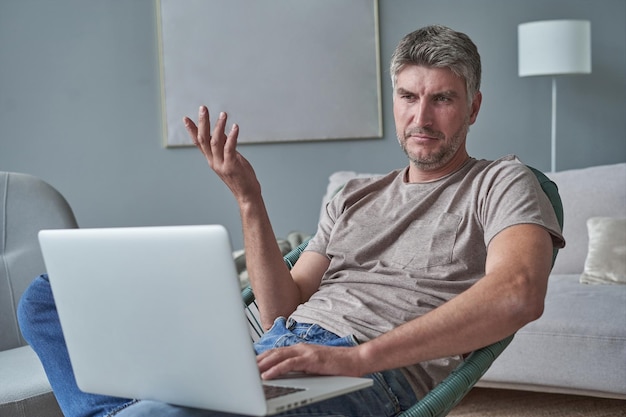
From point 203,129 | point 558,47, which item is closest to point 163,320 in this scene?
point 203,129

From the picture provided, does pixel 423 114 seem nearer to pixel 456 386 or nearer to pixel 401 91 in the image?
pixel 401 91

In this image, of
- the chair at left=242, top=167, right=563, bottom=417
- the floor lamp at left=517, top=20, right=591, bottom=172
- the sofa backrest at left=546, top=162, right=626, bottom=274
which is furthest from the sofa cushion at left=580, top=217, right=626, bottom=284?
the chair at left=242, top=167, right=563, bottom=417

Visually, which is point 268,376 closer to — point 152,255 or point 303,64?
point 152,255

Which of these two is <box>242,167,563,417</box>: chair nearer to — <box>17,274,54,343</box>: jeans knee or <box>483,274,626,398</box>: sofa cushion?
<box>17,274,54,343</box>: jeans knee

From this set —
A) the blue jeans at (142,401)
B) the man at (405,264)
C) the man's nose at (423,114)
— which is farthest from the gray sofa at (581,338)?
the blue jeans at (142,401)

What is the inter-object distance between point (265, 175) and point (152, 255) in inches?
140

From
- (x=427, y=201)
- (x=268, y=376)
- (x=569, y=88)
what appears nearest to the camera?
(x=268, y=376)

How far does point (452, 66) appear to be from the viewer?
1824mm

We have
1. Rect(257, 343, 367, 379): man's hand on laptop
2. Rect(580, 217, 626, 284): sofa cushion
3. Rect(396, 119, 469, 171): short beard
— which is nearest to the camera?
Rect(257, 343, 367, 379): man's hand on laptop

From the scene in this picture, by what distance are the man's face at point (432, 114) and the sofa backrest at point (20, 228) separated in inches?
50.3

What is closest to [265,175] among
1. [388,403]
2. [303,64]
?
[303,64]

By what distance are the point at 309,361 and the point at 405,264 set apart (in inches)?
17.4

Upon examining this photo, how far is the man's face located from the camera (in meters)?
1.84

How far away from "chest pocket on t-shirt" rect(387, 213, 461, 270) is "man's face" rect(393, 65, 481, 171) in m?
0.17
